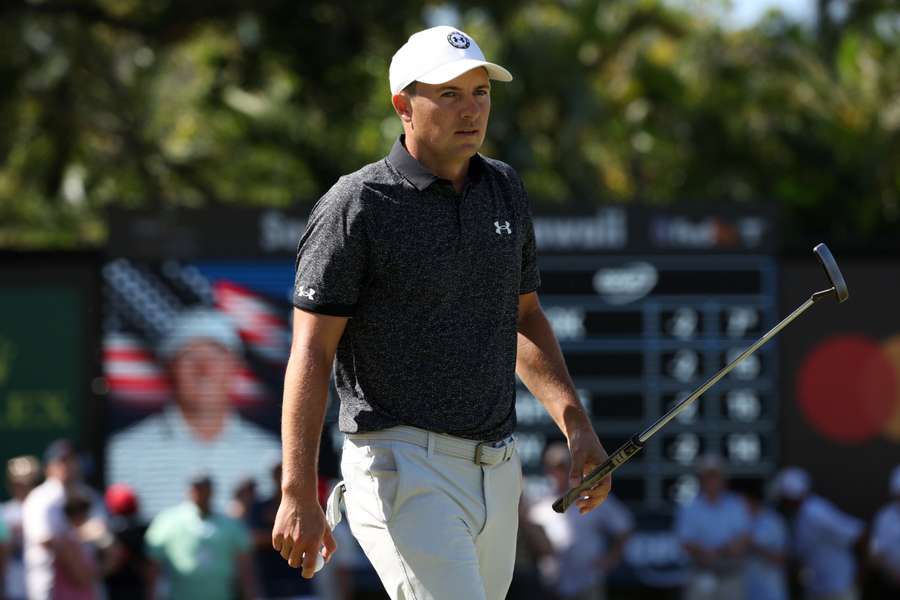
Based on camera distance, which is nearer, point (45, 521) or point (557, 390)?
point (557, 390)

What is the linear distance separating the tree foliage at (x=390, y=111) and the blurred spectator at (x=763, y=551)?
6.34m

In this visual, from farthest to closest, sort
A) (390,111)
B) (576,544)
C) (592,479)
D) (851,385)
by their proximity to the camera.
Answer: (390,111)
(851,385)
(576,544)
(592,479)


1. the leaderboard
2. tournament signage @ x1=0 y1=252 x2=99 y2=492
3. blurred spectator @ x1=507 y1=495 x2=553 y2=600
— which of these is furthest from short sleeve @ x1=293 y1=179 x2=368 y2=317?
tournament signage @ x1=0 y1=252 x2=99 y2=492

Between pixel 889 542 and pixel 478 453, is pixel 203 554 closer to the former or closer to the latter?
pixel 889 542

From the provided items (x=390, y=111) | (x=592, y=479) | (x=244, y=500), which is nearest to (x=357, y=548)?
(x=244, y=500)

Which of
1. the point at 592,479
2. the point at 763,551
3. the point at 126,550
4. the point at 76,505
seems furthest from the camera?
the point at 763,551

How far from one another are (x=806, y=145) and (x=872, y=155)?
0.90 meters

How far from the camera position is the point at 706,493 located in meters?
13.1

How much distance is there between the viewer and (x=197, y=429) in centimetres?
1318

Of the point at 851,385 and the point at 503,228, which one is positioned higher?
the point at 503,228

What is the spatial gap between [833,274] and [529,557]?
721 centimetres

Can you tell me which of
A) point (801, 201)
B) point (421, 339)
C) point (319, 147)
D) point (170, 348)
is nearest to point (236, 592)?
point (170, 348)

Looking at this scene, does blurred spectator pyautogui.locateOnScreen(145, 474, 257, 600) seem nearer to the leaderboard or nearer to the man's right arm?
the leaderboard

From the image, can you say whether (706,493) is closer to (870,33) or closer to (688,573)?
(688,573)
